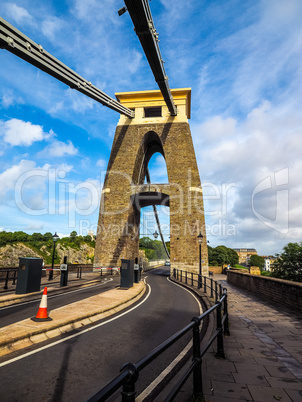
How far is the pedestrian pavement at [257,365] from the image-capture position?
3.05 metres

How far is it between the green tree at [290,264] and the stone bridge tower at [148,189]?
30.0 ft

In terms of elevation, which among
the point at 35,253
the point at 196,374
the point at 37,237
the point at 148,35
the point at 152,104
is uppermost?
the point at 152,104

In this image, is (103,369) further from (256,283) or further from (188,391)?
(256,283)

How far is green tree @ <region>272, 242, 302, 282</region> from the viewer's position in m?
27.1

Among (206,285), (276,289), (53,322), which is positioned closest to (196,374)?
(53,322)

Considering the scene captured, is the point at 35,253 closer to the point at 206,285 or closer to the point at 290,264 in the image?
the point at 290,264

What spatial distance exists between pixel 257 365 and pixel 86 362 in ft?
9.11

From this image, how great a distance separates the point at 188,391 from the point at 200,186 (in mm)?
26800

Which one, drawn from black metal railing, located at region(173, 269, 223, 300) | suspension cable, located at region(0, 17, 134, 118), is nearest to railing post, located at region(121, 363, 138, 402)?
black metal railing, located at region(173, 269, 223, 300)

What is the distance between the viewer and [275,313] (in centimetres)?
855

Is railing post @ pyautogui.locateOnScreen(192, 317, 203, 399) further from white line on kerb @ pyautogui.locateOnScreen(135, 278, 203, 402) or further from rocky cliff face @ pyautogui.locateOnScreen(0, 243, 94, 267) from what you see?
rocky cliff face @ pyautogui.locateOnScreen(0, 243, 94, 267)

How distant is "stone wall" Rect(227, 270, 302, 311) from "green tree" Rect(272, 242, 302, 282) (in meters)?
13.7

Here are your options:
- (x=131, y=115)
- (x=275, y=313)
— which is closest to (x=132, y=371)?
(x=275, y=313)

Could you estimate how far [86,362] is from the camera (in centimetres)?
394
